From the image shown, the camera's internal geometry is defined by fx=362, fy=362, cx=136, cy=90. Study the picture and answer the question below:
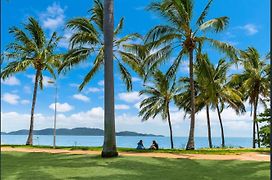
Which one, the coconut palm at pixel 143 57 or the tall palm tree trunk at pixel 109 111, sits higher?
the coconut palm at pixel 143 57

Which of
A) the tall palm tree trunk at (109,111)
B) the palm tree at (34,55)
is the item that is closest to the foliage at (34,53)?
the palm tree at (34,55)

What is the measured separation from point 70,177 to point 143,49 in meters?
13.9

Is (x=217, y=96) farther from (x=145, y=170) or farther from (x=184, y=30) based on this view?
(x=145, y=170)

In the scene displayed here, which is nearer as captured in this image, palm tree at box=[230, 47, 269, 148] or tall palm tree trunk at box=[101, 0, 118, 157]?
tall palm tree trunk at box=[101, 0, 118, 157]

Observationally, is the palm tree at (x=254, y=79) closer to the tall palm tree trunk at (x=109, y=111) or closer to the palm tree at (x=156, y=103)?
the palm tree at (x=156, y=103)

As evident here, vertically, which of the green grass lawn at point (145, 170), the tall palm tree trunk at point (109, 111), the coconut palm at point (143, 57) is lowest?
the green grass lawn at point (145, 170)

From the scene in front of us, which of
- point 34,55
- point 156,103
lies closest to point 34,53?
point 34,55

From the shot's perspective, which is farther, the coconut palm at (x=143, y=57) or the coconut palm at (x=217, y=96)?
the coconut palm at (x=217, y=96)

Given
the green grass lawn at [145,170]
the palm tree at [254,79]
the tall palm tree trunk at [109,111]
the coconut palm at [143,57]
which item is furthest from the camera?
the palm tree at [254,79]

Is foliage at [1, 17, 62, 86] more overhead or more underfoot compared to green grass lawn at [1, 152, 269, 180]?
more overhead

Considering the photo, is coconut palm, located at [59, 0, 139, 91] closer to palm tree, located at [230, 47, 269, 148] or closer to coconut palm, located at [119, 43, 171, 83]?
coconut palm, located at [119, 43, 171, 83]

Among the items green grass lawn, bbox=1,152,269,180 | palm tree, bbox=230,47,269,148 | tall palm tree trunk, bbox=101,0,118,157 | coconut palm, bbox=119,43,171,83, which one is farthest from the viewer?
palm tree, bbox=230,47,269,148

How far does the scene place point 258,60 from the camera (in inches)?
1489

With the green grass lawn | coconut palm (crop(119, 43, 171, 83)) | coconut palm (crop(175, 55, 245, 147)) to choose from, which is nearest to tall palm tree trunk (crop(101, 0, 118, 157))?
the green grass lawn
